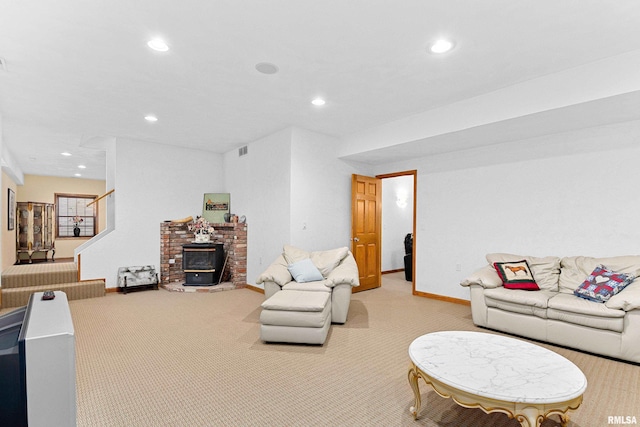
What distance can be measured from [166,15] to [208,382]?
2881 millimetres

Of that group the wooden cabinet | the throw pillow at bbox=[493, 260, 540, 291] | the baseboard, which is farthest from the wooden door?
the wooden cabinet

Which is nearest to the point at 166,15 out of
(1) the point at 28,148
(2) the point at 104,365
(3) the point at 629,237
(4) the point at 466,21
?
(4) the point at 466,21

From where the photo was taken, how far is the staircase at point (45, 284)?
5.11 m

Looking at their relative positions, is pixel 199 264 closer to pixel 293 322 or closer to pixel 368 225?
pixel 368 225

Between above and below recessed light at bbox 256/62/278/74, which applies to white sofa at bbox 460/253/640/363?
below

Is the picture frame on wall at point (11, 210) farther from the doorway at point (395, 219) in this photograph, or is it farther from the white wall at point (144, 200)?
the doorway at point (395, 219)

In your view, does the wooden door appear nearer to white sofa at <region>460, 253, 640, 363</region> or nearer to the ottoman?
white sofa at <region>460, 253, 640, 363</region>

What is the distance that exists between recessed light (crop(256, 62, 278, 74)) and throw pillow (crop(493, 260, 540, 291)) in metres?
3.55

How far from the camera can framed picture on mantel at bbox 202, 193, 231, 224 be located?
700 centimetres

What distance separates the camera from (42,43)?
286 cm

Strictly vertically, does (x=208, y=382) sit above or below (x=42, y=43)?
below

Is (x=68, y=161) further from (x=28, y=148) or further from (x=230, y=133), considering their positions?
(x=230, y=133)

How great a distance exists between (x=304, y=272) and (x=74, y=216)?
9645 mm

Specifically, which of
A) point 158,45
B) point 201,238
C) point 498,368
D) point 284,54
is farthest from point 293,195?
point 498,368
